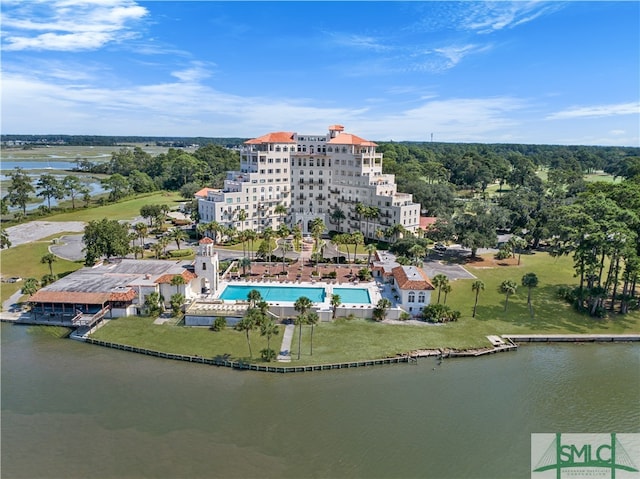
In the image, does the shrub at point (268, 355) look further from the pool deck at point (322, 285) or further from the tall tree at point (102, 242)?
the tall tree at point (102, 242)

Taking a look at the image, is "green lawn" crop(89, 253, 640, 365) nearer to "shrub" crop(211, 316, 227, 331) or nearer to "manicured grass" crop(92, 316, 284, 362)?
"manicured grass" crop(92, 316, 284, 362)

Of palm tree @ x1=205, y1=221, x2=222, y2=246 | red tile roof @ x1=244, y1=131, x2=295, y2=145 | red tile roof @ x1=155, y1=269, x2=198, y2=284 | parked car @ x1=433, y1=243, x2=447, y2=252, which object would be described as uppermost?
red tile roof @ x1=244, y1=131, x2=295, y2=145

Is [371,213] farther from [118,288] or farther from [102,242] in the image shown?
[118,288]

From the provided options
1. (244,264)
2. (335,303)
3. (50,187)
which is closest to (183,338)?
(335,303)

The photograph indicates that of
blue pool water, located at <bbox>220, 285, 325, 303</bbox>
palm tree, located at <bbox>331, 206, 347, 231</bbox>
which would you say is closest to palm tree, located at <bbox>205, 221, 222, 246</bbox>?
blue pool water, located at <bbox>220, 285, 325, 303</bbox>

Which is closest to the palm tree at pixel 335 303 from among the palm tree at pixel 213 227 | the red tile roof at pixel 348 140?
the palm tree at pixel 213 227

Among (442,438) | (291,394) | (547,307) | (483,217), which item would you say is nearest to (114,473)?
(291,394)

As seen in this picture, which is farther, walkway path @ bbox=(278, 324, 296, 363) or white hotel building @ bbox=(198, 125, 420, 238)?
white hotel building @ bbox=(198, 125, 420, 238)
